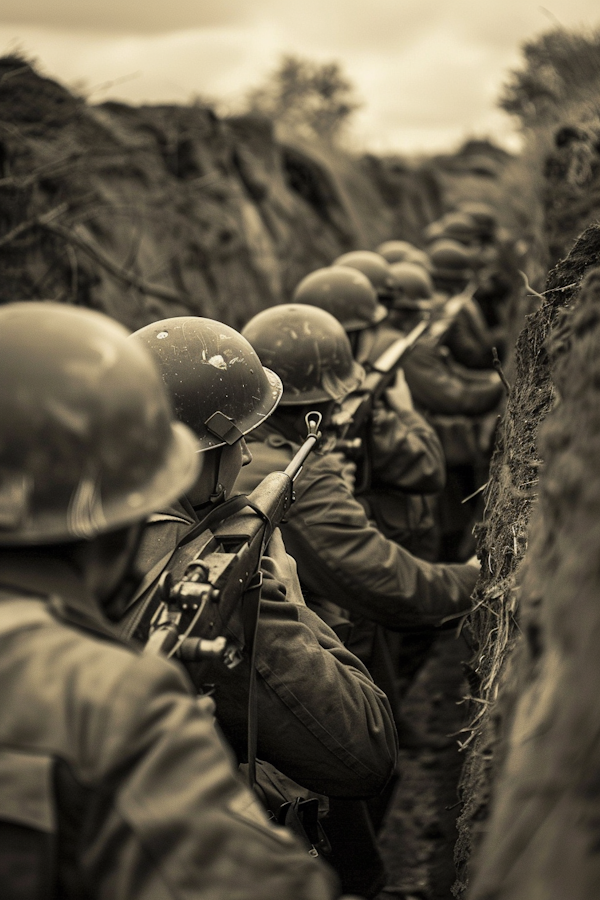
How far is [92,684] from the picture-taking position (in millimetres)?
1490

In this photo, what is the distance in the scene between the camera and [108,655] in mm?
1543

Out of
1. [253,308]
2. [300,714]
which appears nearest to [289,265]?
[253,308]

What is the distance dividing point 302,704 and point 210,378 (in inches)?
41.5

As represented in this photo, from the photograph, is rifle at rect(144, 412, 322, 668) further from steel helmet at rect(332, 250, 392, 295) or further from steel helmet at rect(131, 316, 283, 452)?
steel helmet at rect(332, 250, 392, 295)

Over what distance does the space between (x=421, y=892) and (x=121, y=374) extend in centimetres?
343

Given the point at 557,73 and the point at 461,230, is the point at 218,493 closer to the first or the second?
the point at 461,230

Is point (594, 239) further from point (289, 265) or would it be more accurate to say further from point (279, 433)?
point (289, 265)

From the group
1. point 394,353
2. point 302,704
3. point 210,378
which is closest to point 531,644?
point 302,704

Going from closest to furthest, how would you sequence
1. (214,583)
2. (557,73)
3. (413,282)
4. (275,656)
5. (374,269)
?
(214,583) < (275,656) < (374,269) < (413,282) < (557,73)

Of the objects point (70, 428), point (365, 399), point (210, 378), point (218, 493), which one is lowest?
point (365, 399)

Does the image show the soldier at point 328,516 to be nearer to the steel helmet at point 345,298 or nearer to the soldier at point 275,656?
the soldier at point 275,656

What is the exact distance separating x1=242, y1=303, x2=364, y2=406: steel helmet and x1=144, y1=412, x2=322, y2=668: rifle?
1.24m

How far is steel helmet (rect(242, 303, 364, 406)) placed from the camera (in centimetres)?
409

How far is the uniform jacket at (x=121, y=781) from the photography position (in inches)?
56.2
